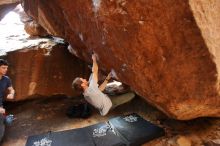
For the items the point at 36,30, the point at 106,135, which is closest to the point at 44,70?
the point at 36,30

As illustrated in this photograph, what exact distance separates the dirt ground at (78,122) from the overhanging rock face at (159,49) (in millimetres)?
542

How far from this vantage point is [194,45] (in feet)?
11.7

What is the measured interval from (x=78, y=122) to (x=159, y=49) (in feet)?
8.56

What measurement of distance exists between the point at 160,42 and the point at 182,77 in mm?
632

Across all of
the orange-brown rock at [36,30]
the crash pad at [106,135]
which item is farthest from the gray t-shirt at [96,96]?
the orange-brown rock at [36,30]

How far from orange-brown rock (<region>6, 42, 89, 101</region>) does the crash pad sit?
1.51 meters

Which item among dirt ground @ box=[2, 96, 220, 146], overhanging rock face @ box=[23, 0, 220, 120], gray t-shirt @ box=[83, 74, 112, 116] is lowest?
dirt ground @ box=[2, 96, 220, 146]

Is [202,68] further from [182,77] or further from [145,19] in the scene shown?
[145,19]

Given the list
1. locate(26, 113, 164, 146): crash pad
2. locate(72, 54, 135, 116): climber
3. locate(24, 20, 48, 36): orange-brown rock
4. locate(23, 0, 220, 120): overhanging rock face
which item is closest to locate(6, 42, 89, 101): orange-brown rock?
locate(24, 20, 48, 36): orange-brown rock

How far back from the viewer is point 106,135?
191 inches

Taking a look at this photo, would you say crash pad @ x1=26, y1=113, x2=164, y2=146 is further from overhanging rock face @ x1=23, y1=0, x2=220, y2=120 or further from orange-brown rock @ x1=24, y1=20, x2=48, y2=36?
orange-brown rock @ x1=24, y1=20, x2=48, y2=36

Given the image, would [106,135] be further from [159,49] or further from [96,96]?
[159,49]

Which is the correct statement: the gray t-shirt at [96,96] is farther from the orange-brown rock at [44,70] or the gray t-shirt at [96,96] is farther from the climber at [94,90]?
the orange-brown rock at [44,70]

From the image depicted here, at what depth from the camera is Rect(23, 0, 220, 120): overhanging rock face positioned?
350 centimetres
